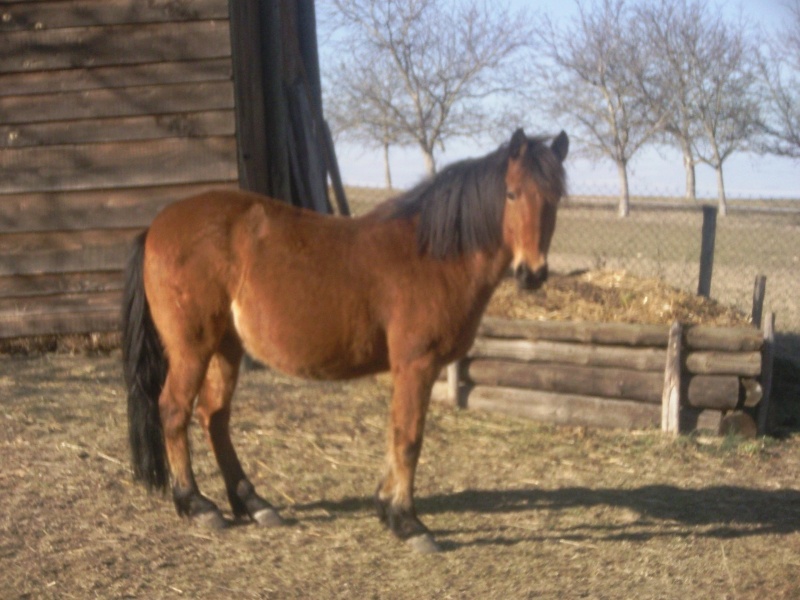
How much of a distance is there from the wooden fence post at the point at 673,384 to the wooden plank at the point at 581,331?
0.42ft

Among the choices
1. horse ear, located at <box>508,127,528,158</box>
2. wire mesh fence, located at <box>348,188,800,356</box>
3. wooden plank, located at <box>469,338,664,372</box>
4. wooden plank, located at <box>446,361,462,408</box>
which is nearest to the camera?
horse ear, located at <box>508,127,528,158</box>

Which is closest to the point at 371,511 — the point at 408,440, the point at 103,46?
the point at 408,440

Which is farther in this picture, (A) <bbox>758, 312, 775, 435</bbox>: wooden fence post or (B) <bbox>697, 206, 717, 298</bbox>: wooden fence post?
(B) <bbox>697, 206, 717, 298</bbox>: wooden fence post

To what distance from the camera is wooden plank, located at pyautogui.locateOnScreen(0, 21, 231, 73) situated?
300 inches

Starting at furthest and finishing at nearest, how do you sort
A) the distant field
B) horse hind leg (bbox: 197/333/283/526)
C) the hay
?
the distant field → the hay → horse hind leg (bbox: 197/333/283/526)

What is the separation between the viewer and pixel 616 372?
659cm

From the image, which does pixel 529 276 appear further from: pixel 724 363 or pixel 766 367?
pixel 766 367

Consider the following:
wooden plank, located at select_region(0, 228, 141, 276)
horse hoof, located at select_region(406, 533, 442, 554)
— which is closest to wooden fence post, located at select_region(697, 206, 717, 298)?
horse hoof, located at select_region(406, 533, 442, 554)

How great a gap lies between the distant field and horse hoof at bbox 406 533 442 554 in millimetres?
6048

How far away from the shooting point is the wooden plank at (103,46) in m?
7.61

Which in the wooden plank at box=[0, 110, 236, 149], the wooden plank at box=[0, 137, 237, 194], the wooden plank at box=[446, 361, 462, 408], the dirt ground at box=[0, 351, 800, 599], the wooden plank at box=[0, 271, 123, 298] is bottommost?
the dirt ground at box=[0, 351, 800, 599]

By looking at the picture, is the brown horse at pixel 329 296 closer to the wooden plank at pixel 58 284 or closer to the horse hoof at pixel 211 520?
the horse hoof at pixel 211 520

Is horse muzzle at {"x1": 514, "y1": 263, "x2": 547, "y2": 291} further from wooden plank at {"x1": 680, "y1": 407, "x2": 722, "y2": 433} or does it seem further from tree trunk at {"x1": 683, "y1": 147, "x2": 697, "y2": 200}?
tree trunk at {"x1": 683, "y1": 147, "x2": 697, "y2": 200}

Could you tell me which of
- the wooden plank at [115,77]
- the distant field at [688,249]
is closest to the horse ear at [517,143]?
the wooden plank at [115,77]
